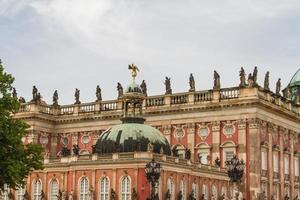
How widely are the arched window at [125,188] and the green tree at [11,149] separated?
13374 millimetres

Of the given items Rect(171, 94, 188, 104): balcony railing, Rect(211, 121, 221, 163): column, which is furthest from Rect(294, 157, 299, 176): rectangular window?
Rect(171, 94, 188, 104): balcony railing

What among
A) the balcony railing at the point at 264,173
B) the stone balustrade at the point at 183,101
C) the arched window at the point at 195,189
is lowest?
the arched window at the point at 195,189

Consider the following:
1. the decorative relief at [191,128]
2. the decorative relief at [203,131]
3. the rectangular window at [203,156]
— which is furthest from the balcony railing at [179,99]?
the rectangular window at [203,156]

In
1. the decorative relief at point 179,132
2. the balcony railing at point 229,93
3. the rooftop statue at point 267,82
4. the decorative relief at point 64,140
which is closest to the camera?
the balcony railing at point 229,93

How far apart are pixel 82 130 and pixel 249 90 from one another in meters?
19.5

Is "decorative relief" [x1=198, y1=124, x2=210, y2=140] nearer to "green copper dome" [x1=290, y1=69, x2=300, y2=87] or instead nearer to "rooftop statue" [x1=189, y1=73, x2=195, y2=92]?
"rooftop statue" [x1=189, y1=73, x2=195, y2=92]

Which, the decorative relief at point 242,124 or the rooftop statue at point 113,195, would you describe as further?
the decorative relief at point 242,124

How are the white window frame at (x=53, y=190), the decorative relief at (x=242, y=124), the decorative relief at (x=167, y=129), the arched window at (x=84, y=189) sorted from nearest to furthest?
the arched window at (x=84, y=189) → the white window frame at (x=53, y=190) → the decorative relief at (x=242, y=124) → the decorative relief at (x=167, y=129)

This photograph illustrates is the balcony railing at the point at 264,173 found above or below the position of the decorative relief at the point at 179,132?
below

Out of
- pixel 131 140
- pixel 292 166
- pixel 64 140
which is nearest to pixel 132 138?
pixel 131 140

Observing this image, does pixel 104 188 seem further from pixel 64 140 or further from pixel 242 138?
pixel 64 140

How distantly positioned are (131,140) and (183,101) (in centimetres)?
1567

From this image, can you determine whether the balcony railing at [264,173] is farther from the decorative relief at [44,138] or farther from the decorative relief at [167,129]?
the decorative relief at [44,138]

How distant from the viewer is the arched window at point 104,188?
176 ft
